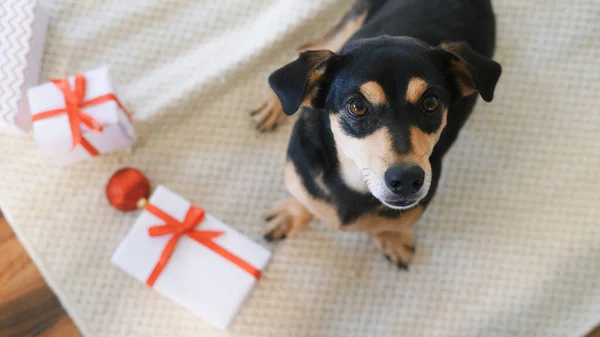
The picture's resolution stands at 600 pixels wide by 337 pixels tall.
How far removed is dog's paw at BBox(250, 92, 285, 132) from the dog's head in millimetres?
587

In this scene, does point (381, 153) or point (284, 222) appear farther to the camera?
point (284, 222)

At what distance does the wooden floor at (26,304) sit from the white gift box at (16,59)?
1.29 feet

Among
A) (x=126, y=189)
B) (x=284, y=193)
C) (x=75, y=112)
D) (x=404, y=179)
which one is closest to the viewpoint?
(x=404, y=179)

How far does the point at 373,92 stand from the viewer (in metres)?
1.03

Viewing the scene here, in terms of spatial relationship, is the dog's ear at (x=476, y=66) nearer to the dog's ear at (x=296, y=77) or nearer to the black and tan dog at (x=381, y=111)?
the black and tan dog at (x=381, y=111)

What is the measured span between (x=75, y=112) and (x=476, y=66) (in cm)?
104

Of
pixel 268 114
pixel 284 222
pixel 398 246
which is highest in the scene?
pixel 268 114

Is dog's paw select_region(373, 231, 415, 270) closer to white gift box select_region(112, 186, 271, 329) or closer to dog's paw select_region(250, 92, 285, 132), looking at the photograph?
white gift box select_region(112, 186, 271, 329)

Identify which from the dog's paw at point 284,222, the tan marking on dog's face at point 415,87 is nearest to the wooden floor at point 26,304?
the dog's paw at point 284,222

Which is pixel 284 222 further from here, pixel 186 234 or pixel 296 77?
pixel 296 77

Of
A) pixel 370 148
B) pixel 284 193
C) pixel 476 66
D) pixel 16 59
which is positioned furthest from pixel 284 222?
pixel 16 59

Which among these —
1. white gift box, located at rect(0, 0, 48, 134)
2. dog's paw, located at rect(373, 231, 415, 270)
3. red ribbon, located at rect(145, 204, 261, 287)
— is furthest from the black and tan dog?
white gift box, located at rect(0, 0, 48, 134)

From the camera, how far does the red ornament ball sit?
156cm

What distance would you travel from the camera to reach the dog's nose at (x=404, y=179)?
1.00m
